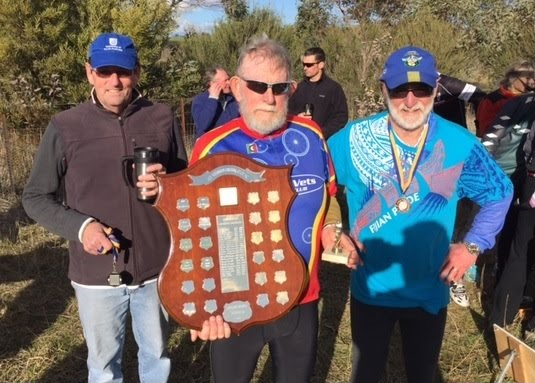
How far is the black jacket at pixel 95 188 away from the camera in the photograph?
231cm

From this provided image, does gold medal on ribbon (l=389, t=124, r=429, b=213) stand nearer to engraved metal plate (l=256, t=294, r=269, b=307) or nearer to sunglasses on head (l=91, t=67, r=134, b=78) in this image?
engraved metal plate (l=256, t=294, r=269, b=307)

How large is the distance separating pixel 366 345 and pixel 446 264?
1.78 ft

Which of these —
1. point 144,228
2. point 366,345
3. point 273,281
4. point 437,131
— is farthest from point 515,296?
point 144,228

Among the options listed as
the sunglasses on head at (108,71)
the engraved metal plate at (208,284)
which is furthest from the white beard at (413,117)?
the sunglasses on head at (108,71)

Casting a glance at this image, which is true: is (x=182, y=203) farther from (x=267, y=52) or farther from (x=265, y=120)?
(x=267, y=52)

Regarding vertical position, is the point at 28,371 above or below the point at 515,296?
below

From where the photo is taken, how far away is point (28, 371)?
3.56 m

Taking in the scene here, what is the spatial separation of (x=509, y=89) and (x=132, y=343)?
4.05 metres

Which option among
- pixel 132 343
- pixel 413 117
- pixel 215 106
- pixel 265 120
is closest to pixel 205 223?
pixel 265 120

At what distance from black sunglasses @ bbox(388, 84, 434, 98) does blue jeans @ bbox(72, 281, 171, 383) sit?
141cm

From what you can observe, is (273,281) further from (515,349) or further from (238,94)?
(515,349)

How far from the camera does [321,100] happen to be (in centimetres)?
625

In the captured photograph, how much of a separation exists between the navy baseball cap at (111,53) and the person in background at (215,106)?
260 cm

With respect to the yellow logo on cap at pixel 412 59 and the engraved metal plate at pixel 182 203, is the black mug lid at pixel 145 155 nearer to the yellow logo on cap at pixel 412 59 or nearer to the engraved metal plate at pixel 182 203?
the engraved metal plate at pixel 182 203
